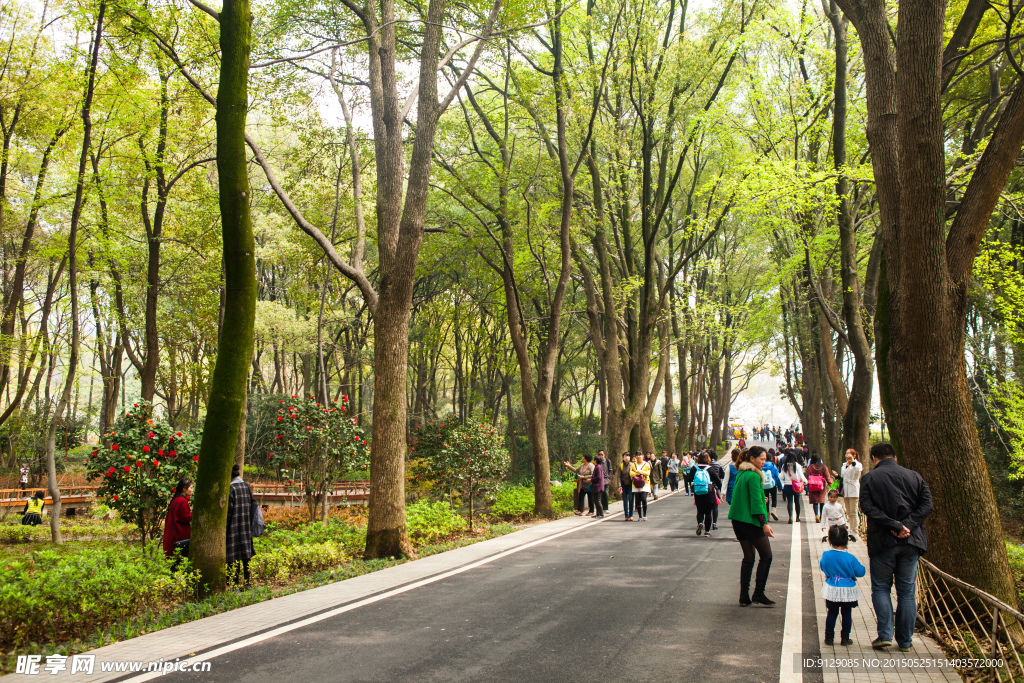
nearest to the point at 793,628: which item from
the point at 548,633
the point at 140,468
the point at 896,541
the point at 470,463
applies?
the point at 896,541

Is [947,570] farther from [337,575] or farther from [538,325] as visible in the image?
[538,325]

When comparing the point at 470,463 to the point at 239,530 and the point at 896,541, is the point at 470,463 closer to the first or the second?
the point at 239,530

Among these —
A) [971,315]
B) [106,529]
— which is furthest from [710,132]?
[106,529]

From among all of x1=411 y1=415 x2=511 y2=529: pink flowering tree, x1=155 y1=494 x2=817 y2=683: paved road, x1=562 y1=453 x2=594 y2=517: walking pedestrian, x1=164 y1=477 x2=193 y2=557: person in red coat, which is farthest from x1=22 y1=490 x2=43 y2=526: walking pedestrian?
A: x1=155 y1=494 x2=817 y2=683: paved road

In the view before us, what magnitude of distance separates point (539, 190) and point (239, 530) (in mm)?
14716

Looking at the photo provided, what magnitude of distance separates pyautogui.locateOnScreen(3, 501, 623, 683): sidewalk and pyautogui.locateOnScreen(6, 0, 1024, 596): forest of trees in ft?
3.97

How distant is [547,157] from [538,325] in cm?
1440

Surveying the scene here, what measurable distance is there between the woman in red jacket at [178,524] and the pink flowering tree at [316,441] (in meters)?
6.16

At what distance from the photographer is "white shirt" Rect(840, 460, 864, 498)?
41.4 feet

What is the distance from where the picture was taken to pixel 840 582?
5.82 m

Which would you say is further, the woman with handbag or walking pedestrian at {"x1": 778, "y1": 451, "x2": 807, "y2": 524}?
walking pedestrian at {"x1": 778, "y1": 451, "x2": 807, "y2": 524}

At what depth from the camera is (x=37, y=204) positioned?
15.2m

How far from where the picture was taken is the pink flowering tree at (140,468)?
11.8m

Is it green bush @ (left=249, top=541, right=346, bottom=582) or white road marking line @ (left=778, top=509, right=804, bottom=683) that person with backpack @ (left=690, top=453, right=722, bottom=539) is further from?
green bush @ (left=249, top=541, right=346, bottom=582)
